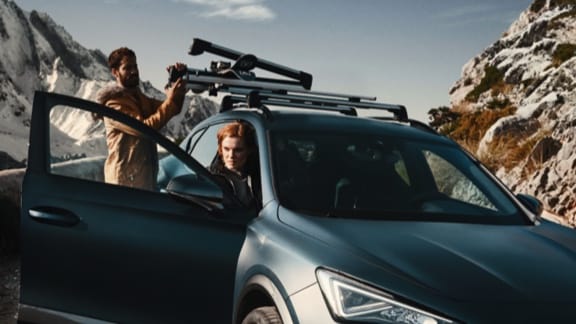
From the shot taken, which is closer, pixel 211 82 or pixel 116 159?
pixel 116 159

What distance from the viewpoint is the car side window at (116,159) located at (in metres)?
4.07

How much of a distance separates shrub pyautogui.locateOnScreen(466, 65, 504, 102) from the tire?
3306 centimetres

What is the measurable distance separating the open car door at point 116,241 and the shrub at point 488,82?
32.6 m

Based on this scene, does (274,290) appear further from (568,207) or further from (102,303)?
(568,207)

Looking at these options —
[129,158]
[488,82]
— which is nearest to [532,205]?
[129,158]

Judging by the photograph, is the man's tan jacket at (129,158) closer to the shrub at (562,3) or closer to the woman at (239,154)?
the woman at (239,154)

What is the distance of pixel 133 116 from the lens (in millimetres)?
5020

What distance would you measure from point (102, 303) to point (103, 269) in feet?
0.52

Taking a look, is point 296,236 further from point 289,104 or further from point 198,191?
point 289,104

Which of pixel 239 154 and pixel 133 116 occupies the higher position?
pixel 133 116

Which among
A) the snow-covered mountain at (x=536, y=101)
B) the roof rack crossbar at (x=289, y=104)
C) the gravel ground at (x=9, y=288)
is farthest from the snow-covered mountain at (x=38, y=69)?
the roof rack crossbar at (x=289, y=104)

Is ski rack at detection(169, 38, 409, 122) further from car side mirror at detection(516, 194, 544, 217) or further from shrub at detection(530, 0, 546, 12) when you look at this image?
shrub at detection(530, 0, 546, 12)

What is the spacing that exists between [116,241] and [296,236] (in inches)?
37.1

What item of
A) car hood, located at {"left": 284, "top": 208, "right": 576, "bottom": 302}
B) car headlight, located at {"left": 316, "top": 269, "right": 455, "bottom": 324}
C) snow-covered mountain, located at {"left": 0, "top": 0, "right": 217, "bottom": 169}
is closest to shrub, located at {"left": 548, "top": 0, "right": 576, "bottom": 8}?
car hood, located at {"left": 284, "top": 208, "right": 576, "bottom": 302}
